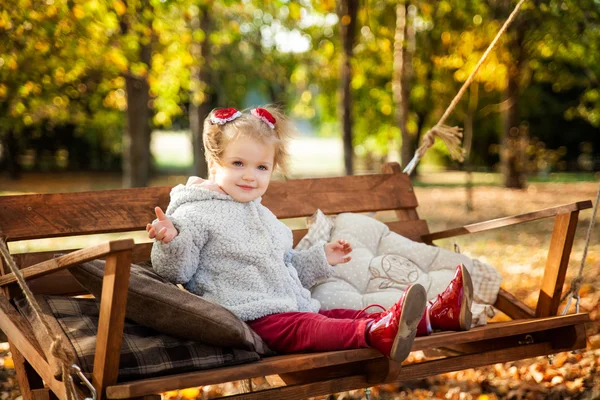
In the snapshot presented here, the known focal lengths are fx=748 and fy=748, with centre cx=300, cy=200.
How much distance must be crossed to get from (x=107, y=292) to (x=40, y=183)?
22633 millimetres

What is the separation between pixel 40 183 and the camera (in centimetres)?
2339

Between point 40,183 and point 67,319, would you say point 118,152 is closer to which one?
point 40,183

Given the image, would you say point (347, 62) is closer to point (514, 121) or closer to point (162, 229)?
point (514, 121)

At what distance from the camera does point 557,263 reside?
319 centimetres

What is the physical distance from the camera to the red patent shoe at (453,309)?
2.66 meters

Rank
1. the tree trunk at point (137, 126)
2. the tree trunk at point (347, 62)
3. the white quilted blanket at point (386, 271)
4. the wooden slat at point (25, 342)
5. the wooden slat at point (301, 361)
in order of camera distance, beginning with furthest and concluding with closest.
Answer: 1. the tree trunk at point (137, 126)
2. the tree trunk at point (347, 62)
3. the white quilted blanket at point (386, 271)
4. the wooden slat at point (25, 342)
5. the wooden slat at point (301, 361)

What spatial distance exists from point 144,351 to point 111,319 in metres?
0.33

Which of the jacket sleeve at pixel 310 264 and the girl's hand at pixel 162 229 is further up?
the girl's hand at pixel 162 229

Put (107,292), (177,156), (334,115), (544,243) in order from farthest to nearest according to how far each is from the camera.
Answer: (177,156), (334,115), (544,243), (107,292)

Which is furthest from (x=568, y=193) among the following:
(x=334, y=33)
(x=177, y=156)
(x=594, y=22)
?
(x=177, y=156)

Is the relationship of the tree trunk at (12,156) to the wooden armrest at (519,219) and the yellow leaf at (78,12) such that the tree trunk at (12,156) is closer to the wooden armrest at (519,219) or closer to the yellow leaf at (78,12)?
the yellow leaf at (78,12)

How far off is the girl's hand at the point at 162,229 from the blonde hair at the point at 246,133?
0.39 metres

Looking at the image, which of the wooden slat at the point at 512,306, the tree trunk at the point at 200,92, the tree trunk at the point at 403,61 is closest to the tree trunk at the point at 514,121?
the tree trunk at the point at 403,61

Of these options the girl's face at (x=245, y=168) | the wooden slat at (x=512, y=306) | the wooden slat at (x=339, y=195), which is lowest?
the wooden slat at (x=512, y=306)
